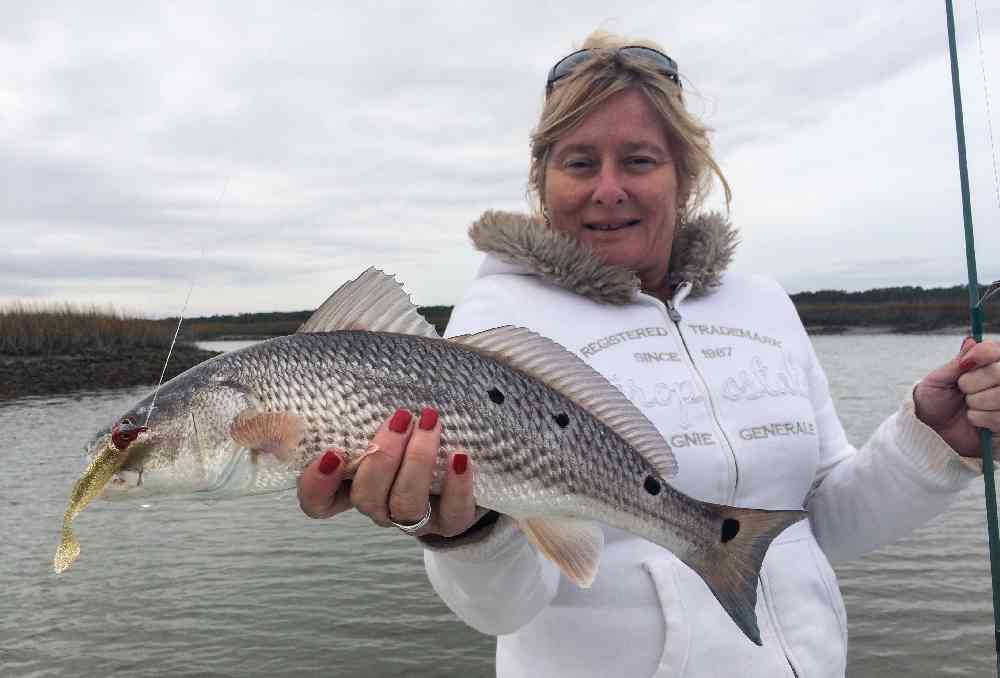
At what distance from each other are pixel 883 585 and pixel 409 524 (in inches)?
350

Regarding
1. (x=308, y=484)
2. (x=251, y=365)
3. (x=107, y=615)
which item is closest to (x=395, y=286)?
(x=251, y=365)

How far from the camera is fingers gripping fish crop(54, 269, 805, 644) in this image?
215 centimetres

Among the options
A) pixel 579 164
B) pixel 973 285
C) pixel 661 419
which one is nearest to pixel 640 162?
pixel 579 164

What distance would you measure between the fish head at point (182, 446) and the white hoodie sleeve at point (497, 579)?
73 centimetres

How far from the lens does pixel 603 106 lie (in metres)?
2.92

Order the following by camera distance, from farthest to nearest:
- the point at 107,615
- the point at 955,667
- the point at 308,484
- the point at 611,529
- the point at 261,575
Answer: the point at 261,575, the point at 107,615, the point at 955,667, the point at 611,529, the point at 308,484

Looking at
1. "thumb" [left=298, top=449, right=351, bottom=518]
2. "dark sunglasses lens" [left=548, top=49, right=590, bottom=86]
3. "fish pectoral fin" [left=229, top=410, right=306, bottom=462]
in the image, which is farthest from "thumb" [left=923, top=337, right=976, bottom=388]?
"fish pectoral fin" [left=229, top=410, right=306, bottom=462]

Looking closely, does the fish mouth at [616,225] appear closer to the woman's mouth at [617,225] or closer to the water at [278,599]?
the woman's mouth at [617,225]

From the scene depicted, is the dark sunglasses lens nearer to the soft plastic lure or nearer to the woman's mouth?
the woman's mouth

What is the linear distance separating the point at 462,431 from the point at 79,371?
35247mm

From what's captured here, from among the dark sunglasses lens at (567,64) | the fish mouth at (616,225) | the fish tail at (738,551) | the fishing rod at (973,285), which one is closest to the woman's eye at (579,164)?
the fish mouth at (616,225)

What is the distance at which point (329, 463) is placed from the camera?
A: 2078mm

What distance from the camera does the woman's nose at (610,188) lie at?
291cm

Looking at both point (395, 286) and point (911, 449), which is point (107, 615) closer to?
point (395, 286)
